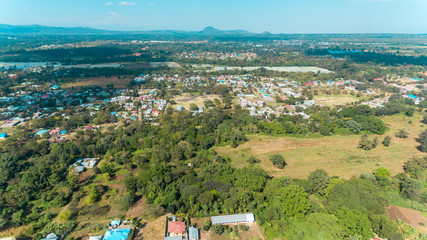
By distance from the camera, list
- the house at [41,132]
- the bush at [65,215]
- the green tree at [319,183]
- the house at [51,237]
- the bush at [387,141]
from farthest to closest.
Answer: the house at [41,132], the bush at [387,141], the green tree at [319,183], the bush at [65,215], the house at [51,237]

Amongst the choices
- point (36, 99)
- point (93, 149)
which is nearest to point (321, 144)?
point (93, 149)

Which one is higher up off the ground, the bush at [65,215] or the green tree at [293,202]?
the green tree at [293,202]

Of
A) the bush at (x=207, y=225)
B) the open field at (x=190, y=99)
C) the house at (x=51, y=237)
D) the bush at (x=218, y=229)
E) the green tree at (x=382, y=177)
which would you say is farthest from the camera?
the open field at (x=190, y=99)

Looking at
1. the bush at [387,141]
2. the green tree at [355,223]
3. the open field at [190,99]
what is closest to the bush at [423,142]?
the bush at [387,141]

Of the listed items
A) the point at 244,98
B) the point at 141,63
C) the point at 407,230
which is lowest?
the point at 407,230

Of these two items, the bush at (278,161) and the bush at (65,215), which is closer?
the bush at (65,215)

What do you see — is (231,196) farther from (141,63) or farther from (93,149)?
(141,63)

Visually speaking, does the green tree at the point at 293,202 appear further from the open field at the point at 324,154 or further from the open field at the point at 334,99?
the open field at the point at 334,99

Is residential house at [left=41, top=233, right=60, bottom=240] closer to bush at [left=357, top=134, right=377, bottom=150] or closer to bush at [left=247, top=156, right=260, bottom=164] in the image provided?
bush at [left=247, top=156, right=260, bottom=164]
